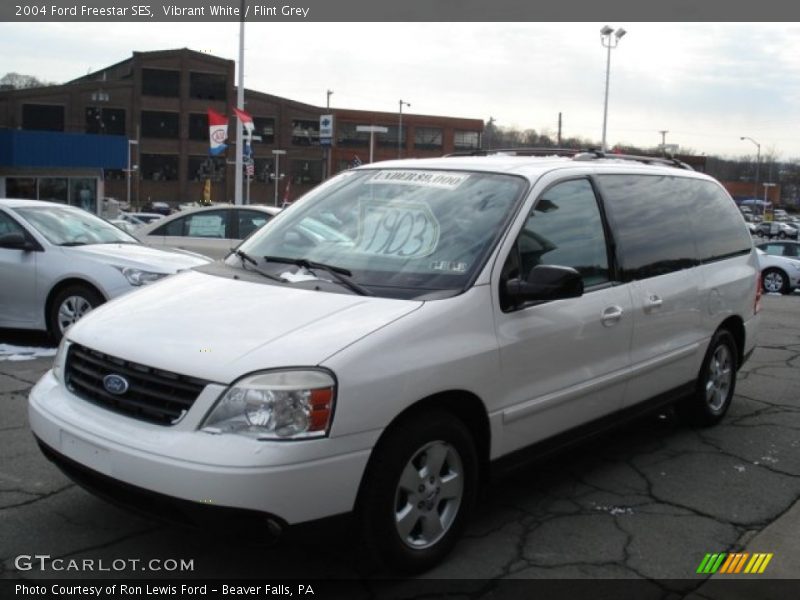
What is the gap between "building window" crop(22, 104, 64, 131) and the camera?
77000 millimetres

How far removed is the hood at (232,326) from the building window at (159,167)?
82.5 metres

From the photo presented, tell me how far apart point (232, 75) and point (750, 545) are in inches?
3373

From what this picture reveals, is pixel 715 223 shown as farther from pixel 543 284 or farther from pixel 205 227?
pixel 205 227

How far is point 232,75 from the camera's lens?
83688 millimetres

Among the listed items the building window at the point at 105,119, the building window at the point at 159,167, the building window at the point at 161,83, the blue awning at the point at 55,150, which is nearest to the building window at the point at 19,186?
the blue awning at the point at 55,150

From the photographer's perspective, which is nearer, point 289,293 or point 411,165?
point 289,293

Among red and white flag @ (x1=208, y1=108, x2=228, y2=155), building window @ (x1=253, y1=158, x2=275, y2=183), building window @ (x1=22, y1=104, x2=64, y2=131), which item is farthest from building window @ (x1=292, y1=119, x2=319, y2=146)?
red and white flag @ (x1=208, y1=108, x2=228, y2=155)

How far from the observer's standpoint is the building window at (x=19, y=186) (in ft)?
93.9

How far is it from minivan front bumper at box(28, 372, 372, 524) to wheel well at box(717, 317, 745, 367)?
12.6ft

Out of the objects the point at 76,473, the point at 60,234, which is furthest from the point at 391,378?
the point at 60,234

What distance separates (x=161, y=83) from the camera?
264 feet

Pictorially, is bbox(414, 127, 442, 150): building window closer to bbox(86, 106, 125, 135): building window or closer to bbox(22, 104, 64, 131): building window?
bbox(86, 106, 125, 135): building window

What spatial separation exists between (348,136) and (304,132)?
830cm

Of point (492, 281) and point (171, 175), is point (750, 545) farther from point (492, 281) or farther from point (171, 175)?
point (171, 175)
